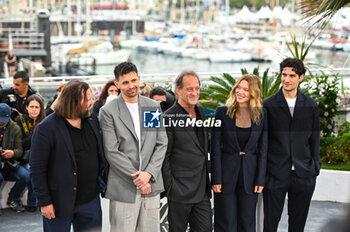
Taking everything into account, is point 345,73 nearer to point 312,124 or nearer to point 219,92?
point 219,92

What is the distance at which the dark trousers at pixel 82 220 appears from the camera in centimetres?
370

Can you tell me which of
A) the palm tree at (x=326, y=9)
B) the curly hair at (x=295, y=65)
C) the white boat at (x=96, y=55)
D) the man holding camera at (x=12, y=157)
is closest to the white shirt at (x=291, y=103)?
the curly hair at (x=295, y=65)

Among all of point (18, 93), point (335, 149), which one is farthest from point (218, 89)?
point (18, 93)

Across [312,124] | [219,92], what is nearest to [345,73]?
[219,92]

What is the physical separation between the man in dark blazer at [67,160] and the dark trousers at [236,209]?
1.03 metres

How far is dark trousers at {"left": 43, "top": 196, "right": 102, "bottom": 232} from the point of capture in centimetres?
370

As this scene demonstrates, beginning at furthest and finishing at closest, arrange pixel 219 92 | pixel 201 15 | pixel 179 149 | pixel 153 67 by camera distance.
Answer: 1. pixel 201 15
2. pixel 153 67
3. pixel 219 92
4. pixel 179 149

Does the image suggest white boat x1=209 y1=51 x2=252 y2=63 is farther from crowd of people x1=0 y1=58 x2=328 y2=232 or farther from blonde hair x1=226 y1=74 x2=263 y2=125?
blonde hair x1=226 y1=74 x2=263 y2=125

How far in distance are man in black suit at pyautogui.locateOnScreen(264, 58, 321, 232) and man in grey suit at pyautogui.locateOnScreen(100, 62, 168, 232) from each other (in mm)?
959

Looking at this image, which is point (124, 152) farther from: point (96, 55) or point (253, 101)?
point (96, 55)

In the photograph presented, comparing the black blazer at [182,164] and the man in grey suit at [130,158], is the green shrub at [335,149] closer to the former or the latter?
the black blazer at [182,164]

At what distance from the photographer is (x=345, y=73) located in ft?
33.1

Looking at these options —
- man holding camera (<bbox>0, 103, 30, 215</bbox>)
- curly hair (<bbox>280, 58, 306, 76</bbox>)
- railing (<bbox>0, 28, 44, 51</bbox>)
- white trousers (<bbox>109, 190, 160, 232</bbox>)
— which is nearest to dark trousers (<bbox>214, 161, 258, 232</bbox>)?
white trousers (<bbox>109, 190, 160, 232</bbox>)

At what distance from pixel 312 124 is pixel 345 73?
623 centimetres
